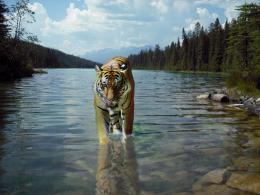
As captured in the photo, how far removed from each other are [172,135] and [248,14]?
3104 centimetres

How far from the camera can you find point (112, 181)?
23.2 feet

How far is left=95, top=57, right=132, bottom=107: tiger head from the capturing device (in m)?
9.35

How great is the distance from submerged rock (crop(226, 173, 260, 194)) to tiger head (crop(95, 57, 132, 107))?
3.48 metres

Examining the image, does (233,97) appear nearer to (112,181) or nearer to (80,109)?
(80,109)

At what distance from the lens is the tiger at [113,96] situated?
9.38 meters

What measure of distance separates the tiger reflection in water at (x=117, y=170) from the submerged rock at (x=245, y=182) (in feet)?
5.78

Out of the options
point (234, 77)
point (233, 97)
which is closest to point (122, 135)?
point (233, 97)

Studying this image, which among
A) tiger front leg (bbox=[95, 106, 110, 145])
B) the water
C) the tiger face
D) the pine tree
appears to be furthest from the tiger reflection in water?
the pine tree

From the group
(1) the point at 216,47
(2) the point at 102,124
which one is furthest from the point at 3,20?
(1) the point at 216,47

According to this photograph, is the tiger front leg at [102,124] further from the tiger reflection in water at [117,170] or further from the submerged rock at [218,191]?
the submerged rock at [218,191]

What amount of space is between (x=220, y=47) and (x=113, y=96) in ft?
361

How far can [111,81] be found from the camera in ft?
30.6

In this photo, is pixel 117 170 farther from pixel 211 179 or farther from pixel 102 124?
pixel 102 124

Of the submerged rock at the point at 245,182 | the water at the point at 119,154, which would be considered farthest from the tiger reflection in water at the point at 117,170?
the submerged rock at the point at 245,182
